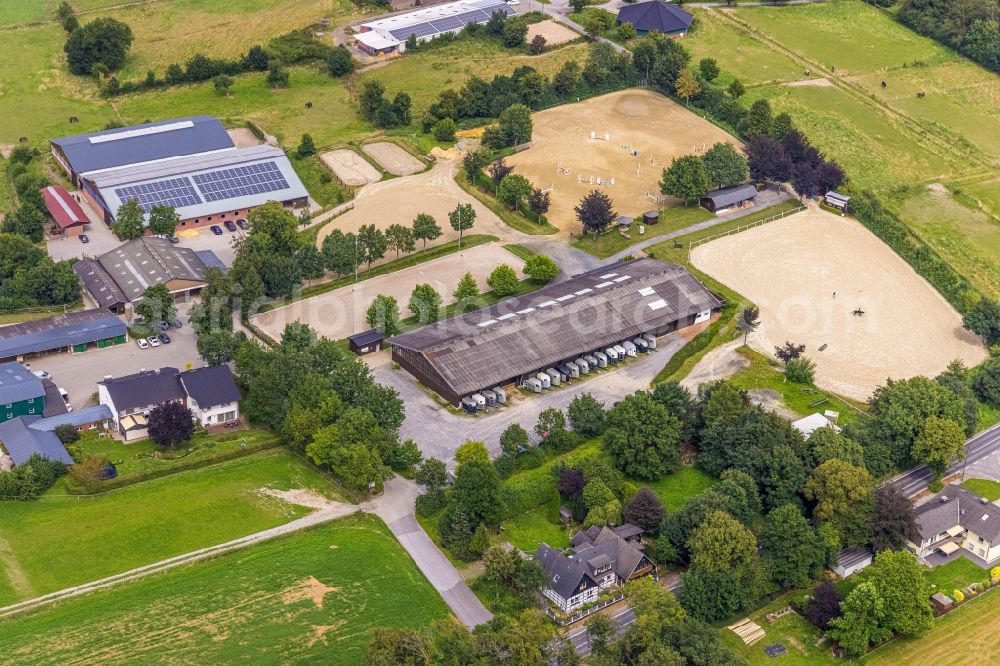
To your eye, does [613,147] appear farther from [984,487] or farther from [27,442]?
[27,442]

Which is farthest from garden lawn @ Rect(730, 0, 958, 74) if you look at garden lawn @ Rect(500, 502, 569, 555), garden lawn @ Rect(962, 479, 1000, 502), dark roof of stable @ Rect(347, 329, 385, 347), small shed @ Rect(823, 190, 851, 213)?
garden lawn @ Rect(500, 502, 569, 555)

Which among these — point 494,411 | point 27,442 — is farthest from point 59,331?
point 494,411

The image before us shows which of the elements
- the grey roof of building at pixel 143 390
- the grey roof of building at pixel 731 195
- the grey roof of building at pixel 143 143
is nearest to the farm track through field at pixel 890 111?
the grey roof of building at pixel 731 195

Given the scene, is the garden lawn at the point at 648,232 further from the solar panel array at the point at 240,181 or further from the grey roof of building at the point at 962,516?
the grey roof of building at the point at 962,516

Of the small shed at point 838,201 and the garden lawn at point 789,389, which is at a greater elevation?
the small shed at point 838,201

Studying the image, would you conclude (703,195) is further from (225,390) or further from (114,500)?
(114,500)

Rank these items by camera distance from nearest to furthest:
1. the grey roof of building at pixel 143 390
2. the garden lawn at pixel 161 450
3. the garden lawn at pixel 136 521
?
the garden lawn at pixel 136 521 → the garden lawn at pixel 161 450 → the grey roof of building at pixel 143 390

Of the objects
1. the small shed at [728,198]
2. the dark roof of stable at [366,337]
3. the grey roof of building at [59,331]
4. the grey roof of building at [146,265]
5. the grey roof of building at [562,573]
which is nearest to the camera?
the grey roof of building at [562,573]
